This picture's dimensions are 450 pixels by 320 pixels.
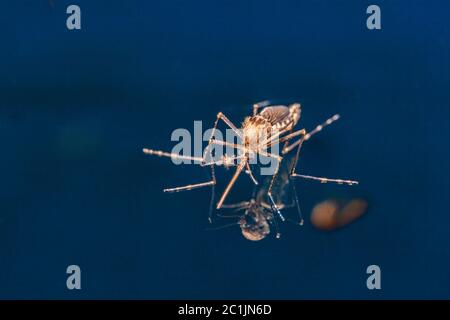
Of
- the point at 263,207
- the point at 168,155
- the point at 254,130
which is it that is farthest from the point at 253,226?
the point at 168,155

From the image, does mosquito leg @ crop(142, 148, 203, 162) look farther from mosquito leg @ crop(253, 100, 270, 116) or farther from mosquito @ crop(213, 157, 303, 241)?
mosquito leg @ crop(253, 100, 270, 116)

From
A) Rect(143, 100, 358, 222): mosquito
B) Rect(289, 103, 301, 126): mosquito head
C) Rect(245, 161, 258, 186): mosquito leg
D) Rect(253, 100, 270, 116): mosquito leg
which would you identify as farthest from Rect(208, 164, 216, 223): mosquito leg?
Rect(289, 103, 301, 126): mosquito head

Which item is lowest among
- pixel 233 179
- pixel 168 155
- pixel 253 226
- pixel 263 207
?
pixel 253 226

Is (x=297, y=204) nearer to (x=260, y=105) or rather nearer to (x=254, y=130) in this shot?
(x=254, y=130)

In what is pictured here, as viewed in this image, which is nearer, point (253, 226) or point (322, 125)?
point (253, 226)

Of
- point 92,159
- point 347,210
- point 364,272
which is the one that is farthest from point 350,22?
point 92,159

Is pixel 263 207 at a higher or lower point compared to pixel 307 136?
lower
